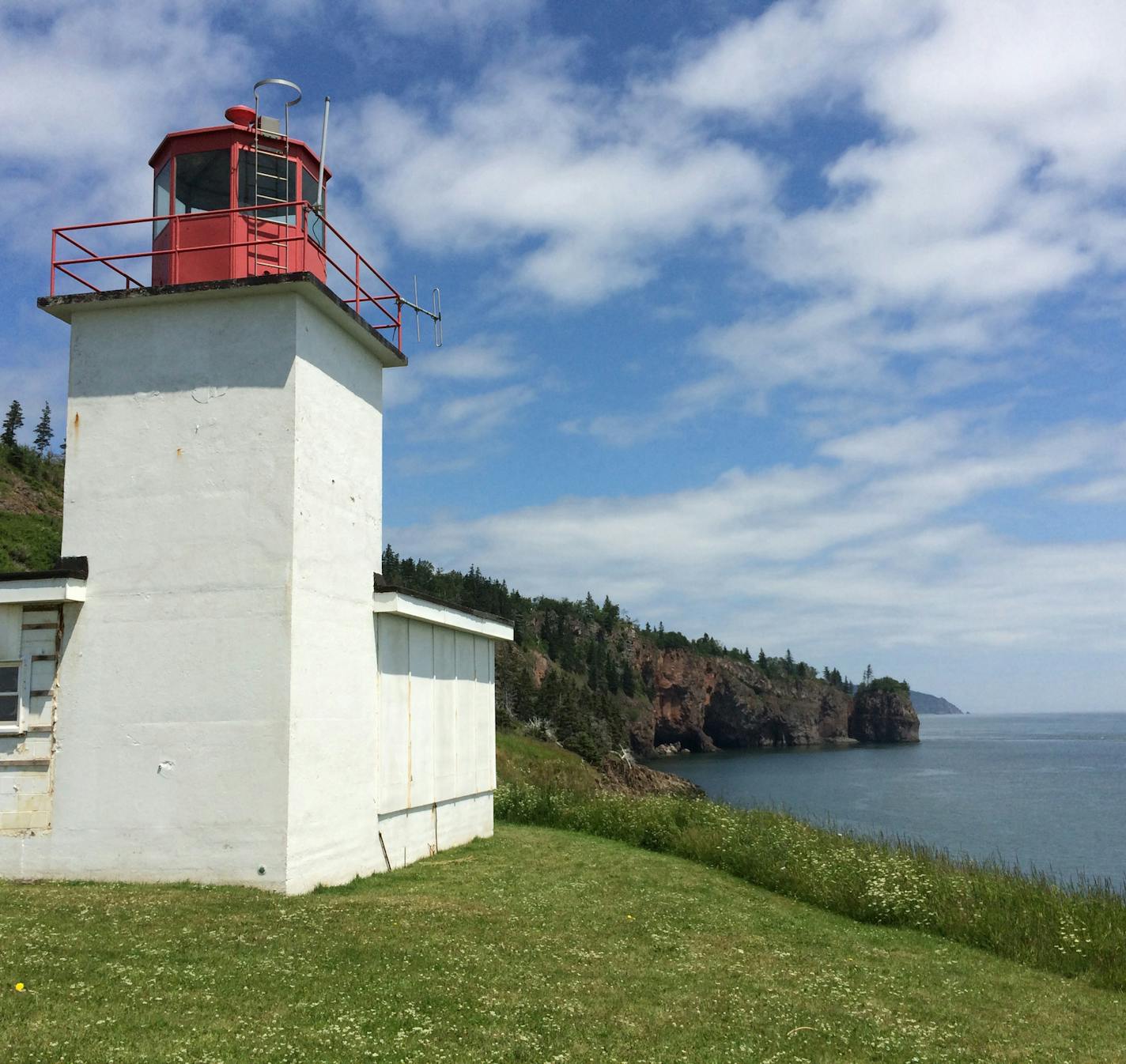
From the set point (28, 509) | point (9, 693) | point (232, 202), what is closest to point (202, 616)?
point (9, 693)

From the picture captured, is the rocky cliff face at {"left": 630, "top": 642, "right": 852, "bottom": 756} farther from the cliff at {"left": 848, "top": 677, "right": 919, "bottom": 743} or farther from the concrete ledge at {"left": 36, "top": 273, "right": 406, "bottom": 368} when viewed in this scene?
the concrete ledge at {"left": 36, "top": 273, "right": 406, "bottom": 368}

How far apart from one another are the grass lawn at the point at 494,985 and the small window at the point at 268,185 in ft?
29.6

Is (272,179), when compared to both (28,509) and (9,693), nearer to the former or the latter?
(9,693)

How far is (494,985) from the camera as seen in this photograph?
8.49m

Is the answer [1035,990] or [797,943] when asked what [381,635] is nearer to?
[797,943]

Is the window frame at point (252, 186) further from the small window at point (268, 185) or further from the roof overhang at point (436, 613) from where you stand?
the roof overhang at point (436, 613)

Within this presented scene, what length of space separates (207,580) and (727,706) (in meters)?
159

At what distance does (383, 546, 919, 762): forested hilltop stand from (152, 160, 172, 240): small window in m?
89.7

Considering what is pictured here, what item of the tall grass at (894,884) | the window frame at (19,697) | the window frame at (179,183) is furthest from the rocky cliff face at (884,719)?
the window frame at (19,697)

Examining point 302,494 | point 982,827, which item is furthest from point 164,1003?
point 982,827

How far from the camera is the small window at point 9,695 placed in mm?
12438

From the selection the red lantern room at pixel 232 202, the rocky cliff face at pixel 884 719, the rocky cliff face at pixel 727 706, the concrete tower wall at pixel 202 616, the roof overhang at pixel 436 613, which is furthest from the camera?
the rocky cliff face at pixel 884 719

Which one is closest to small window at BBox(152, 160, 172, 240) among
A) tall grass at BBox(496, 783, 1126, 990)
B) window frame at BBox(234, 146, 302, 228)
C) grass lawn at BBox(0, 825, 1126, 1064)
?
window frame at BBox(234, 146, 302, 228)

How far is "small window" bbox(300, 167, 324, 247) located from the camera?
1409 centimetres
